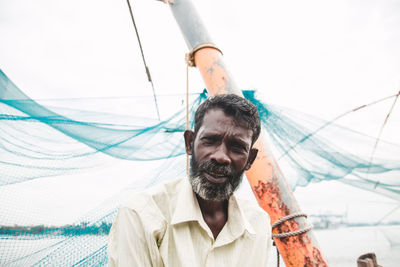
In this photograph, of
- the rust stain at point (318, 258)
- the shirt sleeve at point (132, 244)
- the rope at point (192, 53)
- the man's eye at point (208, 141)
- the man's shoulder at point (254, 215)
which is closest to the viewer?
the shirt sleeve at point (132, 244)

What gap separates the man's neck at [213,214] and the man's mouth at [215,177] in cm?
17

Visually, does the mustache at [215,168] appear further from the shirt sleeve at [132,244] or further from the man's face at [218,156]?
the shirt sleeve at [132,244]

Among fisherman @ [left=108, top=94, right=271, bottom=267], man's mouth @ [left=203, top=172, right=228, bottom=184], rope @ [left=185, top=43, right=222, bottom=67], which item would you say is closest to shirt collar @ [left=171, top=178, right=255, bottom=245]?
fisherman @ [left=108, top=94, right=271, bottom=267]

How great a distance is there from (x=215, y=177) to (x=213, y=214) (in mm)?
267

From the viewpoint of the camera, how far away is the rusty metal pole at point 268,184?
5.22 feet

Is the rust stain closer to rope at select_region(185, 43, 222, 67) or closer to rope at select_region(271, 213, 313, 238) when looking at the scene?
rope at select_region(271, 213, 313, 238)

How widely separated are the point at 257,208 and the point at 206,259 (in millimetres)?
529

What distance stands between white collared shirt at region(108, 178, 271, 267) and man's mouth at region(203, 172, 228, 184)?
138 mm

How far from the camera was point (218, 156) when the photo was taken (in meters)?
1.14

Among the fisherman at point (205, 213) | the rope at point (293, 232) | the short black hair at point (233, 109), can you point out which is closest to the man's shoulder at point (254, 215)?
the fisherman at point (205, 213)

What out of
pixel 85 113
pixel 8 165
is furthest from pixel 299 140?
pixel 8 165

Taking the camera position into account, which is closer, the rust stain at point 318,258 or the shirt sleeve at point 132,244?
the shirt sleeve at point 132,244

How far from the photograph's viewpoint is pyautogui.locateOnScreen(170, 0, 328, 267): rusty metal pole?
5.22 feet

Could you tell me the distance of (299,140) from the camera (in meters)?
3.25
